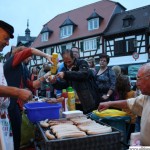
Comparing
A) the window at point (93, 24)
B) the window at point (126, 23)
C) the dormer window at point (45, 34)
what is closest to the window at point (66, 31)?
Answer: the window at point (93, 24)

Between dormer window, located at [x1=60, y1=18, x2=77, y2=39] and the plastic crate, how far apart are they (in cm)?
2915

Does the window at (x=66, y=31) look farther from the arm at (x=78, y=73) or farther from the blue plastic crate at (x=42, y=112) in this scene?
the blue plastic crate at (x=42, y=112)

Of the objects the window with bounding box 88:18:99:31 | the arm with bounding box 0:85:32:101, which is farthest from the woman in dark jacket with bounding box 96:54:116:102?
the window with bounding box 88:18:99:31

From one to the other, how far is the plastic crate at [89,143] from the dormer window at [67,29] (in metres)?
29.1

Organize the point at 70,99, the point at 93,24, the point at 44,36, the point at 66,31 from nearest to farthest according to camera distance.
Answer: the point at 70,99 < the point at 93,24 < the point at 66,31 < the point at 44,36

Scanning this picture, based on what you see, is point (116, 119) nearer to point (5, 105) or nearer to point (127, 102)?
point (127, 102)

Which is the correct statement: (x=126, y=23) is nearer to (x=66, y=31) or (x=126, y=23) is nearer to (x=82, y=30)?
(x=82, y=30)

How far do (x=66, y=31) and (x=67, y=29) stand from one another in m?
0.26

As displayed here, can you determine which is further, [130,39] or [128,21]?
[128,21]

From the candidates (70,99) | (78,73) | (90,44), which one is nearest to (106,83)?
(78,73)

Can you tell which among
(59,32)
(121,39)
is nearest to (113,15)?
(121,39)

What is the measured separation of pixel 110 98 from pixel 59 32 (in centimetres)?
2956

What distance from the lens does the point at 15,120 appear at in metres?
2.95

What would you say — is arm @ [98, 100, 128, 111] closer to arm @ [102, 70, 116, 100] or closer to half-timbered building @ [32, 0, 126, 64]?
arm @ [102, 70, 116, 100]
